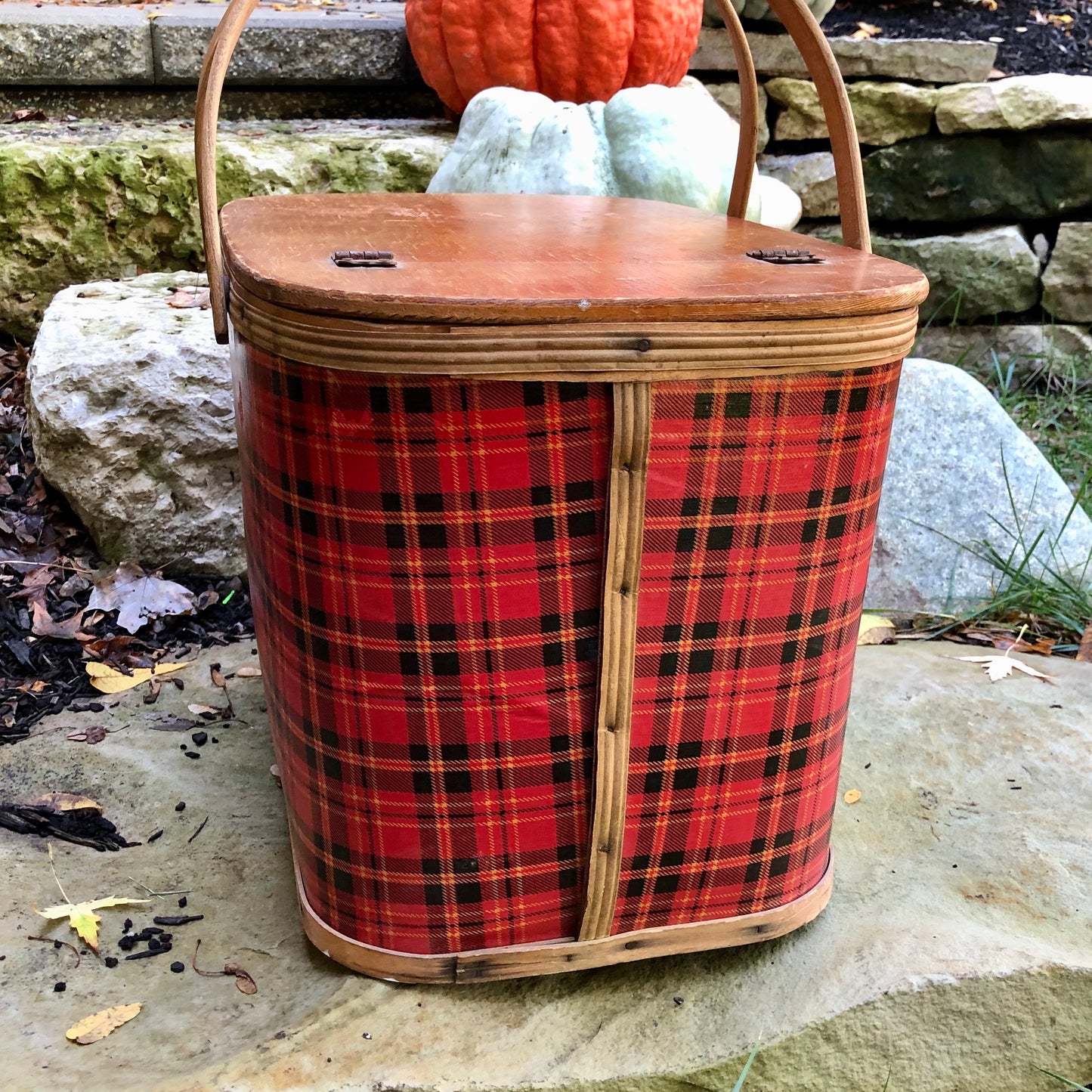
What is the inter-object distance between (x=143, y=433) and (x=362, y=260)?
1.20 m

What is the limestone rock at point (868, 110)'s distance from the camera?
11.6 feet

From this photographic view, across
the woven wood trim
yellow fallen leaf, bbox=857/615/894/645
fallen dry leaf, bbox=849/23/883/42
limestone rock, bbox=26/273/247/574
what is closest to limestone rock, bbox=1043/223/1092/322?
fallen dry leaf, bbox=849/23/883/42

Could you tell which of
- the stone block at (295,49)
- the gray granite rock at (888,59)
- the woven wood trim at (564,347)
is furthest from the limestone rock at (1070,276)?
the woven wood trim at (564,347)

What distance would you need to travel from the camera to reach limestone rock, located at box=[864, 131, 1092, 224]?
3.63 m

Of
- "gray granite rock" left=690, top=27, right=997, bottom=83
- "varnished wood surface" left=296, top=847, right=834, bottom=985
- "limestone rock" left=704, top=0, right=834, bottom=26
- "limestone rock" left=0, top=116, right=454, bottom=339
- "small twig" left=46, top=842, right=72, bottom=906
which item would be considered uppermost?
"limestone rock" left=704, top=0, right=834, bottom=26

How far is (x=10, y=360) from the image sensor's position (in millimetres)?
2684

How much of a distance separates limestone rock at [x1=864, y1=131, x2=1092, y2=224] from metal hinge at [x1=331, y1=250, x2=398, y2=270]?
2.96m

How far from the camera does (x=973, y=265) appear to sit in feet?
12.2

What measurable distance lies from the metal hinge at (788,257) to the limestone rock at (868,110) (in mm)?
2546

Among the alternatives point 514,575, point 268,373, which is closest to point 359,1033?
point 514,575

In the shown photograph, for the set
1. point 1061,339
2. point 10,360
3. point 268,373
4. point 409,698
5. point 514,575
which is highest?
point 268,373

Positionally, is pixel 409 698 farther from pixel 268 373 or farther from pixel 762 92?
pixel 762 92

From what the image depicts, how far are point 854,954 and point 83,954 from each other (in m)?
0.91

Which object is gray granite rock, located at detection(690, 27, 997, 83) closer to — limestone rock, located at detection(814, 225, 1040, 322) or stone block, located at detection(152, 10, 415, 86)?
limestone rock, located at detection(814, 225, 1040, 322)
